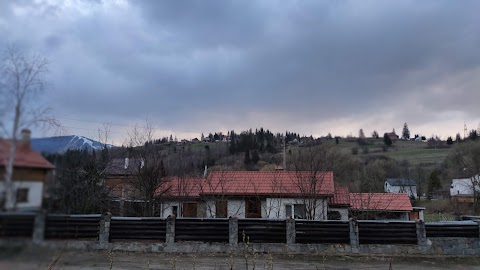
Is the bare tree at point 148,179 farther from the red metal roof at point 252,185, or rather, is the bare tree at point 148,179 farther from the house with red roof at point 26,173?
the house with red roof at point 26,173

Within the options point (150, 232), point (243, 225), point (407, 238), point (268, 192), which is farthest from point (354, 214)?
point (150, 232)

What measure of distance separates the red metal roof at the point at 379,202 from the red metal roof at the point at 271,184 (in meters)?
2.55

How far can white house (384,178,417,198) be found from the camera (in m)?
72.6

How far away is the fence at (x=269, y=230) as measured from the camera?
667 inches

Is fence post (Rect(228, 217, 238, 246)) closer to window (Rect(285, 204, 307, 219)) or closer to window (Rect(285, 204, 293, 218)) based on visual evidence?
window (Rect(285, 204, 307, 219))

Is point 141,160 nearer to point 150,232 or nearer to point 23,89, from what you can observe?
point 150,232

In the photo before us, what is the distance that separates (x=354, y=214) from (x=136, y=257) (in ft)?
51.2

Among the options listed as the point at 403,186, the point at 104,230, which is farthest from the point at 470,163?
the point at 104,230

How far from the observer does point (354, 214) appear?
2633 cm

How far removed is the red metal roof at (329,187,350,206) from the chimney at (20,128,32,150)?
25.5m

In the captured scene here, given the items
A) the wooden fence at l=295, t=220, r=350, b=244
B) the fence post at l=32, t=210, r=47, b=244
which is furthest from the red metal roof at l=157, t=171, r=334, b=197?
the fence post at l=32, t=210, r=47, b=244

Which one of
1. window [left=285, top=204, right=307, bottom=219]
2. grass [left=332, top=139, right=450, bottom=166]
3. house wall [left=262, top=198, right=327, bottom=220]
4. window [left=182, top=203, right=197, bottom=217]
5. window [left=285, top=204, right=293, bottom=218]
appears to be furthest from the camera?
grass [left=332, top=139, right=450, bottom=166]

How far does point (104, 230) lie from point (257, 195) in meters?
10.9

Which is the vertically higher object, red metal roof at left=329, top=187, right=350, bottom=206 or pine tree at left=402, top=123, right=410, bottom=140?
pine tree at left=402, top=123, right=410, bottom=140
